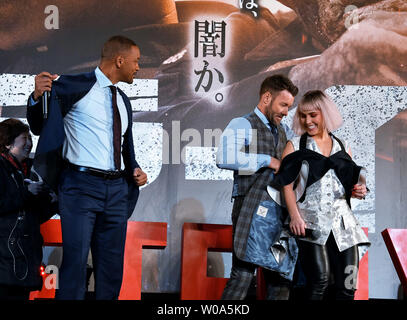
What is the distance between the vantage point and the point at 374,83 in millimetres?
5312

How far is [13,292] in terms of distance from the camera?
3.55 m

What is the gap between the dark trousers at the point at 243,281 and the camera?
3.35 m

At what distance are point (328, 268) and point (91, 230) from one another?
49.8 inches

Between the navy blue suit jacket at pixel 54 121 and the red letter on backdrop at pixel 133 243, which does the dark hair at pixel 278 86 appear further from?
the red letter on backdrop at pixel 133 243

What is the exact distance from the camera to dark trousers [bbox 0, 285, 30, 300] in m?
3.48

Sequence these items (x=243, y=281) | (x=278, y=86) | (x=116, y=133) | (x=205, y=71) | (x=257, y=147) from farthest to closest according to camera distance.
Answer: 1. (x=205, y=71)
2. (x=278, y=86)
3. (x=257, y=147)
4. (x=243, y=281)
5. (x=116, y=133)

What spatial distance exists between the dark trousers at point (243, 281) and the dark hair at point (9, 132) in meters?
1.40

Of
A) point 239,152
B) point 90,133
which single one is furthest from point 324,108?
point 90,133

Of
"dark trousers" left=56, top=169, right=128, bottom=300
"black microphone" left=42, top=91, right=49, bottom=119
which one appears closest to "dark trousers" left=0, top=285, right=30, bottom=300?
"dark trousers" left=56, top=169, right=128, bottom=300

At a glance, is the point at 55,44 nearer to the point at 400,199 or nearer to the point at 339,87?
→ the point at 339,87

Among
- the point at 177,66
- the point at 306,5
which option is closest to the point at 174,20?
the point at 177,66

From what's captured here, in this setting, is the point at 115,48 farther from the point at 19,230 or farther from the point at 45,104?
the point at 19,230

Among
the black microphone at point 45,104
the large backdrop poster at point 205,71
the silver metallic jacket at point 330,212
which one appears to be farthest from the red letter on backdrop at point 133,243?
the black microphone at point 45,104

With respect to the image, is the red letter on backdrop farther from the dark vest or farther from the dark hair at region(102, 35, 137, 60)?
the dark hair at region(102, 35, 137, 60)
